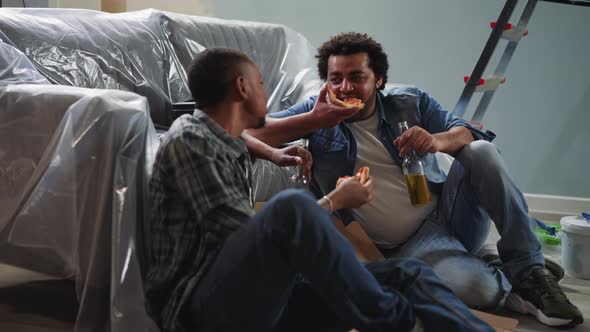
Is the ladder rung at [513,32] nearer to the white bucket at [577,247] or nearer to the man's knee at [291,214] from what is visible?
the white bucket at [577,247]

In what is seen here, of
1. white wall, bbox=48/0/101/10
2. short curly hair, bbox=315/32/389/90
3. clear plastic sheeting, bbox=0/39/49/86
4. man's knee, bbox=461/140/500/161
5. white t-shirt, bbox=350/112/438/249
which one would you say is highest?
short curly hair, bbox=315/32/389/90

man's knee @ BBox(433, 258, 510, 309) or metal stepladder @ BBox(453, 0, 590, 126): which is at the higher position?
metal stepladder @ BBox(453, 0, 590, 126)

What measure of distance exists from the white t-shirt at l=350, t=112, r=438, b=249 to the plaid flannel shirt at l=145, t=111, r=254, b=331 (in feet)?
2.63

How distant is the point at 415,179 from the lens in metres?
2.07

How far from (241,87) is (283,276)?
434 millimetres

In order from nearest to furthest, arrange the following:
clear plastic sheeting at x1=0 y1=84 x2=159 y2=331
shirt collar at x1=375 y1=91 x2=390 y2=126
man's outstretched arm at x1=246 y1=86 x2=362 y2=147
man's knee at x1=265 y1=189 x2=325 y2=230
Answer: man's knee at x1=265 y1=189 x2=325 y2=230, clear plastic sheeting at x1=0 y1=84 x2=159 y2=331, man's outstretched arm at x1=246 y1=86 x2=362 y2=147, shirt collar at x1=375 y1=91 x2=390 y2=126

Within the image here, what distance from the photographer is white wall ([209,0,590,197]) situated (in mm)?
3676

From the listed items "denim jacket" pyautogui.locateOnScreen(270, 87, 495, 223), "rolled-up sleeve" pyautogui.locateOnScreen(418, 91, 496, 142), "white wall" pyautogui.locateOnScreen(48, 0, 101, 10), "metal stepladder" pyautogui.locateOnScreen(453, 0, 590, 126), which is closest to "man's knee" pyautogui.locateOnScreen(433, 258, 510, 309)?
"denim jacket" pyautogui.locateOnScreen(270, 87, 495, 223)

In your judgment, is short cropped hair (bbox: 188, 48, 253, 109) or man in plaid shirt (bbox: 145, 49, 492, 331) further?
short cropped hair (bbox: 188, 48, 253, 109)

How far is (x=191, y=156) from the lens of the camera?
4.30 feet

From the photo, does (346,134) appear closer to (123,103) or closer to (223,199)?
(123,103)

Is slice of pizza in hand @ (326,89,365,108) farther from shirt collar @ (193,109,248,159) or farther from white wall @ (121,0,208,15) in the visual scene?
white wall @ (121,0,208,15)

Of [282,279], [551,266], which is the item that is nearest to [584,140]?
[551,266]

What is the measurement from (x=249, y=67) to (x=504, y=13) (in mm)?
1935
